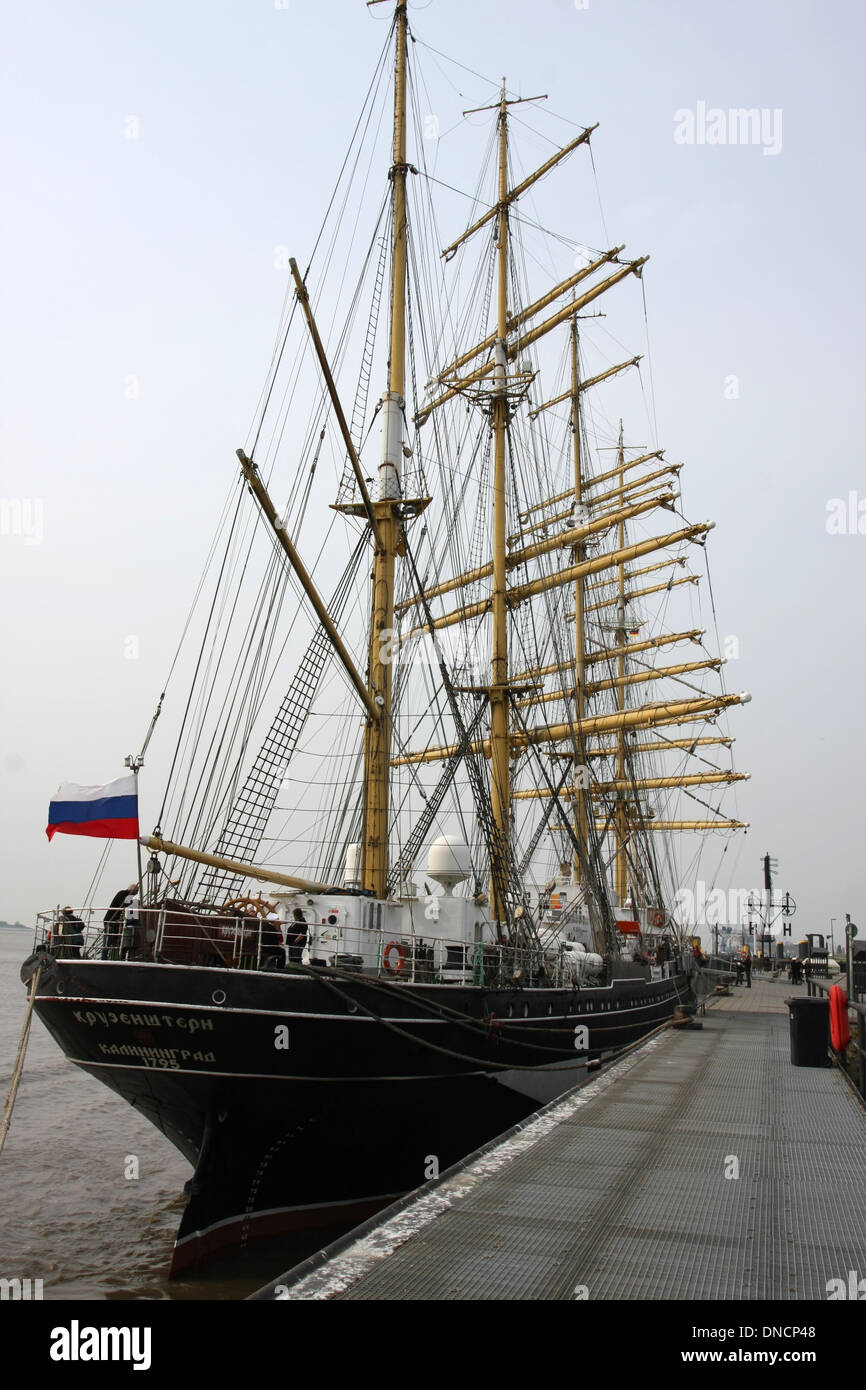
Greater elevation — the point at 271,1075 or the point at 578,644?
the point at 578,644

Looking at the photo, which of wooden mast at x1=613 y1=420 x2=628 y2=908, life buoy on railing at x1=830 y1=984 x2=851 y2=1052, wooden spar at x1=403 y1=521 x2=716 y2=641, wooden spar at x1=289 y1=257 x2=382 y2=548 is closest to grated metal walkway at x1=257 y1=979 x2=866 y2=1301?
life buoy on railing at x1=830 y1=984 x2=851 y2=1052

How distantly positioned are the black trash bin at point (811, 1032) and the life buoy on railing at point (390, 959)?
682cm

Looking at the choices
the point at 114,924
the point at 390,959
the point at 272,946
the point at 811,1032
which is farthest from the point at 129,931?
the point at 811,1032

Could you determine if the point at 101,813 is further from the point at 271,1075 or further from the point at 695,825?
the point at 695,825

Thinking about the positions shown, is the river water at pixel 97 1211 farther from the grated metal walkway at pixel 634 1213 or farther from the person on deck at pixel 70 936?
the grated metal walkway at pixel 634 1213

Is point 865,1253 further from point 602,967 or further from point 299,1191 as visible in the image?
point 602,967

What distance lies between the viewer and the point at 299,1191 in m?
14.1

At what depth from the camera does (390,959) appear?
1633cm

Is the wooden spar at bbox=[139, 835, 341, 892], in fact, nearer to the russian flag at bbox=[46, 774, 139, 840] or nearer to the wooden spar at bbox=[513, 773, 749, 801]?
the russian flag at bbox=[46, 774, 139, 840]

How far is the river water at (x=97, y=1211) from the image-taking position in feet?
44.7

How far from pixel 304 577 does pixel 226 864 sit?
16.7 ft

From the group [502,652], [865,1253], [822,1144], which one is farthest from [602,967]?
[865,1253]

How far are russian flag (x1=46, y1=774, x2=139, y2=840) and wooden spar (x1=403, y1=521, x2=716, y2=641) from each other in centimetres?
1608
